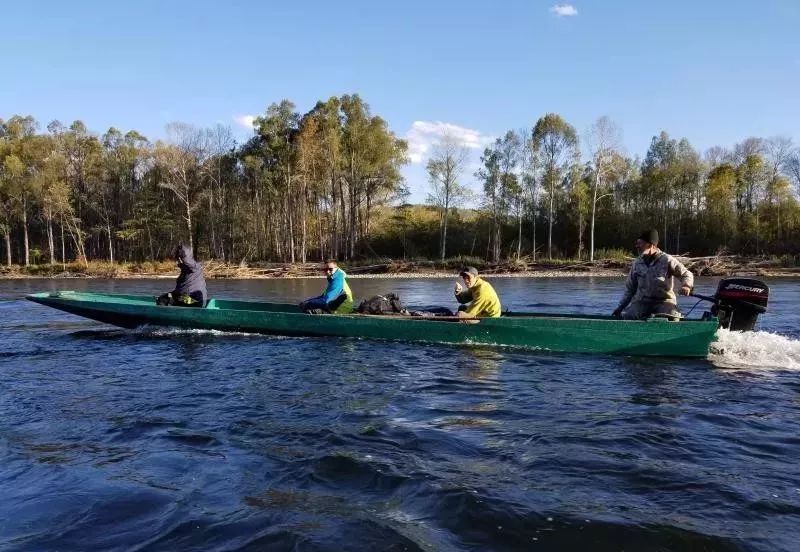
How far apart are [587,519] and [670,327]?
5.79 meters

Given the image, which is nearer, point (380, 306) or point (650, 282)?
point (650, 282)

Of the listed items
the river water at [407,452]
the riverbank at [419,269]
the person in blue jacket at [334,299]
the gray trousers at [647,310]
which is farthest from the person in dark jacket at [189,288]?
the riverbank at [419,269]

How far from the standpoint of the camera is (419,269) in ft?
135

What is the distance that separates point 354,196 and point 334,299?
3592 cm

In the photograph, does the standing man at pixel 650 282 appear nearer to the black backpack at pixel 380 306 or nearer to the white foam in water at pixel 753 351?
the white foam in water at pixel 753 351

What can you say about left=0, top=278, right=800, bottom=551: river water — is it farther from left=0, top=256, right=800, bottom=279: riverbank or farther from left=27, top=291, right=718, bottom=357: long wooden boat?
left=0, top=256, right=800, bottom=279: riverbank

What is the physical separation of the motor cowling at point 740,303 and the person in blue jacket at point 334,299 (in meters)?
6.35

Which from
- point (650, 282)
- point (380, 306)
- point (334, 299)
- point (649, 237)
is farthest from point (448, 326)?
point (649, 237)

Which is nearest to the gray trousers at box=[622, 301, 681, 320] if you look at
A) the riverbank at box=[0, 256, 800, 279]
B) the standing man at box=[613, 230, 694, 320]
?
the standing man at box=[613, 230, 694, 320]

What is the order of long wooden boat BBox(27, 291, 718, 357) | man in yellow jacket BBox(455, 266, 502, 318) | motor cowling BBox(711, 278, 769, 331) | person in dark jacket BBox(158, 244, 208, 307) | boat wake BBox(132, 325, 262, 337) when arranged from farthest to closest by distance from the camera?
person in dark jacket BBox(158, 244, 208, 307), boat wake BBox(132, 325, 262, 337), man in yellow jacket BBox(455, 266, 502, 318), long wooden boat BBox(27, 291, 718, 357), motor cowling BBox(711, 278, 769, 331)

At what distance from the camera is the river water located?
4082 millimetres

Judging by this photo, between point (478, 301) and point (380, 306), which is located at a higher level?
point (478, 301)

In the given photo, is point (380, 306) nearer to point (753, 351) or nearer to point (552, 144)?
point (753, 351)

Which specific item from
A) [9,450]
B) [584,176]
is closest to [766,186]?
[584,176]
